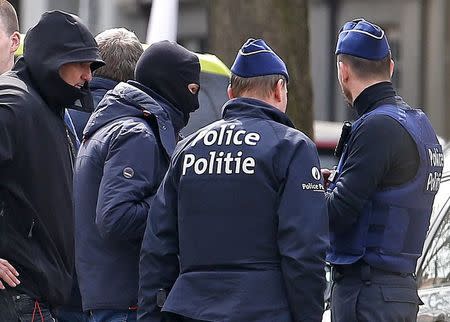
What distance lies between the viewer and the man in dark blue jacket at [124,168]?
5.02 meters

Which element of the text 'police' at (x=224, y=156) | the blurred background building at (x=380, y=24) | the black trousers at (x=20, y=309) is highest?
the text 'police' at (x=224, y=156)

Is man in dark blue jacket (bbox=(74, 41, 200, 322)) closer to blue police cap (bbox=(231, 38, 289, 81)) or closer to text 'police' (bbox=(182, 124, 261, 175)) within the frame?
text 'police' (bbox=(182, 124, 261, 175))

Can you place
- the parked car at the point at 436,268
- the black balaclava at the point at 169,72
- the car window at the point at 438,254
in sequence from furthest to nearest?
the car window at the point at 438,254, the parked car at the point at 436,268, the black balaclava at the point at 169,72

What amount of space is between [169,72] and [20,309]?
4.06 feet

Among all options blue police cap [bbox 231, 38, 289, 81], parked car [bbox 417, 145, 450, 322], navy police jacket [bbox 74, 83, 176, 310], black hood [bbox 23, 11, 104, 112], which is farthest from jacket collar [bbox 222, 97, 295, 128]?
parked car [bbox 417, 145, 450, 322]

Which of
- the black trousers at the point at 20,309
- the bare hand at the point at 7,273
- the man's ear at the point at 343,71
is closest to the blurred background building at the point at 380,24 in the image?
the man's ear at the point at 343,71

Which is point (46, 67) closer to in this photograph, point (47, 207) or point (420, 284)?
point (47, 207)

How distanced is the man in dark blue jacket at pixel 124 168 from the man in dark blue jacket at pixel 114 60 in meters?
0.39

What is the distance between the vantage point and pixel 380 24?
20094mm

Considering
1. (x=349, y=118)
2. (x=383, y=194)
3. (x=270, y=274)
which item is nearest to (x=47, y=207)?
(x=270, y=274)

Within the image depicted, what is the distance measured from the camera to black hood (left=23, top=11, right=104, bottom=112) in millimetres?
4812

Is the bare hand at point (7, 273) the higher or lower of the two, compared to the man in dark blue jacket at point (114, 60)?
lower

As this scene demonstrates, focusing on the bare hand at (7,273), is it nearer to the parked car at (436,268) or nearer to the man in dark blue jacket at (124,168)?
the man in dark blue jacket at (124,168)

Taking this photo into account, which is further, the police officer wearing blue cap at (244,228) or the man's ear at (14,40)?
the man's ear at (14,40)
